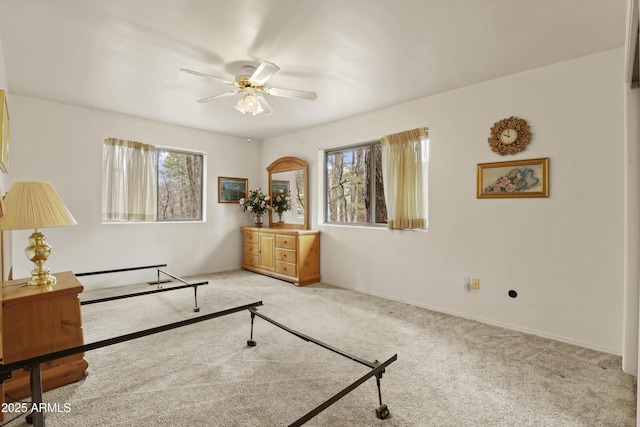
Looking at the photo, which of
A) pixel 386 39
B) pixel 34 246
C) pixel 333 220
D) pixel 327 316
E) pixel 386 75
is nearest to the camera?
pixel 34 246

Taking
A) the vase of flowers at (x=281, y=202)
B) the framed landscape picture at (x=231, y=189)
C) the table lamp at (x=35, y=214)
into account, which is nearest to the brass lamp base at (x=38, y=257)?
the table lamp at (x=35, y=214)

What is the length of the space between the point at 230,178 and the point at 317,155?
72.0 inches

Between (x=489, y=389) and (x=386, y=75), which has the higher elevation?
(x=386, y=75)

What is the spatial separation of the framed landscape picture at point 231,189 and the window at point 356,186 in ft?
6.06

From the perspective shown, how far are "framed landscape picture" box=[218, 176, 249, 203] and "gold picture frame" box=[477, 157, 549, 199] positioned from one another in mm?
4167

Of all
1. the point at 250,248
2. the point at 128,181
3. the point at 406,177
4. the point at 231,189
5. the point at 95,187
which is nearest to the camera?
the point at 406,177

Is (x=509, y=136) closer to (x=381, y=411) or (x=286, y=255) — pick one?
(x=381, y=411)

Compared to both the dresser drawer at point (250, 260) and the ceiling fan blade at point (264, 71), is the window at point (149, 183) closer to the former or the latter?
the dresser drawer at point (250, 260)

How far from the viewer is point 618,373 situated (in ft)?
7.17

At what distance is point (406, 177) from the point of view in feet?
12.6

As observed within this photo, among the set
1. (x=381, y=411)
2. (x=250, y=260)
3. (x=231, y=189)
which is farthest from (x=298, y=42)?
(x=250, y=260)

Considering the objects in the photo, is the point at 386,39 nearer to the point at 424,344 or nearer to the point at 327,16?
the point at 327,16

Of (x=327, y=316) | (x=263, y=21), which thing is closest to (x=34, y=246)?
(x=263, y=21)

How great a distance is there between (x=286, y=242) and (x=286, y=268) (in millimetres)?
416
